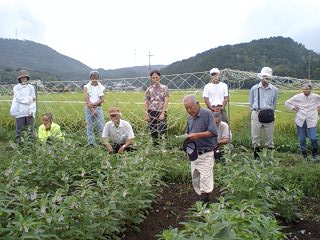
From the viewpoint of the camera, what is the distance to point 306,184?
579 centimetres

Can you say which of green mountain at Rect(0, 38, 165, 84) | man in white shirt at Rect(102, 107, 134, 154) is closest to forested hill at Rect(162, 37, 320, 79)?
man in white shirt at Rect(102, 107, 134, 154)

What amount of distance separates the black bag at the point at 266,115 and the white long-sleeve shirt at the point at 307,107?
1.79ft

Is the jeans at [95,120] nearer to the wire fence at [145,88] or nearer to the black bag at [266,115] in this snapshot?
the wire fence at [145,88]

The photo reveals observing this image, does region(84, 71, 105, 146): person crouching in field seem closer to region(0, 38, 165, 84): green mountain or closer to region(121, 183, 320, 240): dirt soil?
region(121, 183, 320, 240): dirt soil

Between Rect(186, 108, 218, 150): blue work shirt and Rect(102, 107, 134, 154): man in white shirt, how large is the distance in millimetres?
1835

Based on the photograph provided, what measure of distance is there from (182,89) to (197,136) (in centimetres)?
541

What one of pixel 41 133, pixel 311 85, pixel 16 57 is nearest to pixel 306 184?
pixel 311 85

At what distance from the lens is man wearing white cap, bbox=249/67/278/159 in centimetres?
727

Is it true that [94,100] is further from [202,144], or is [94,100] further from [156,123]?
[202,144]

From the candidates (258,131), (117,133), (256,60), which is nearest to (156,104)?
(117,133)

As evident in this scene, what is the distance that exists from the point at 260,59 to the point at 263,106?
21.1 metres

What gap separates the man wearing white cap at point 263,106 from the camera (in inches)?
286

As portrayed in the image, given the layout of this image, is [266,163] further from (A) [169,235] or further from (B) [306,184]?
(A) [169,235]

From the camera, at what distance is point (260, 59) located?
90.5ft
